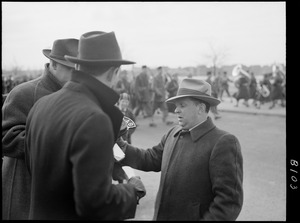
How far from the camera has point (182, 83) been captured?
7.72 feet

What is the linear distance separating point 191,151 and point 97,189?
2.91ft

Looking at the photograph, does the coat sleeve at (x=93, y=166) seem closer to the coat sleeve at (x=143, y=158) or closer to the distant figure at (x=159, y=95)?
the coat sleeve at (x=143, y=158)

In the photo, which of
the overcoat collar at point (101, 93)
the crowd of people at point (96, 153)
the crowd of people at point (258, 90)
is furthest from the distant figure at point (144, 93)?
the overcoat collar at point (101, 93)

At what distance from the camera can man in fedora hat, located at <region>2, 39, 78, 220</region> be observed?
2.16 meters

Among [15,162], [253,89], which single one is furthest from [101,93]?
[253,89]

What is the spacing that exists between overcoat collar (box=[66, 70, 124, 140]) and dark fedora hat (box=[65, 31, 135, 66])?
8cm

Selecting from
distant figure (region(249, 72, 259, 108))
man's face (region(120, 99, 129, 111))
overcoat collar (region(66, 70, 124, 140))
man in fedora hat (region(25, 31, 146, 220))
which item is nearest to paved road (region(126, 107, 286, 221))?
man's face (region(120, 99, 129, 111))

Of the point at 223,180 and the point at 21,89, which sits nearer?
the point at 223,180

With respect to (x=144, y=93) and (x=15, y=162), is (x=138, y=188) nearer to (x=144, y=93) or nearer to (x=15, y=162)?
(x=15, y=162)

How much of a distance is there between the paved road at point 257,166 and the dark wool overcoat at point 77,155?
2653mm

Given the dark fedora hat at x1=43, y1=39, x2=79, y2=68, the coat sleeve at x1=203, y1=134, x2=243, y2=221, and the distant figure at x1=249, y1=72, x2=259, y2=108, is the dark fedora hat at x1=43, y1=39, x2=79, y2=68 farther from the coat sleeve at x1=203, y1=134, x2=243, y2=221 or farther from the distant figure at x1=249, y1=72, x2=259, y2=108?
the distant figure at x1=249, y1=72, x2=259, y2=108

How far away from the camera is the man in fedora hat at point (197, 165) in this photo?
197 centimetres
